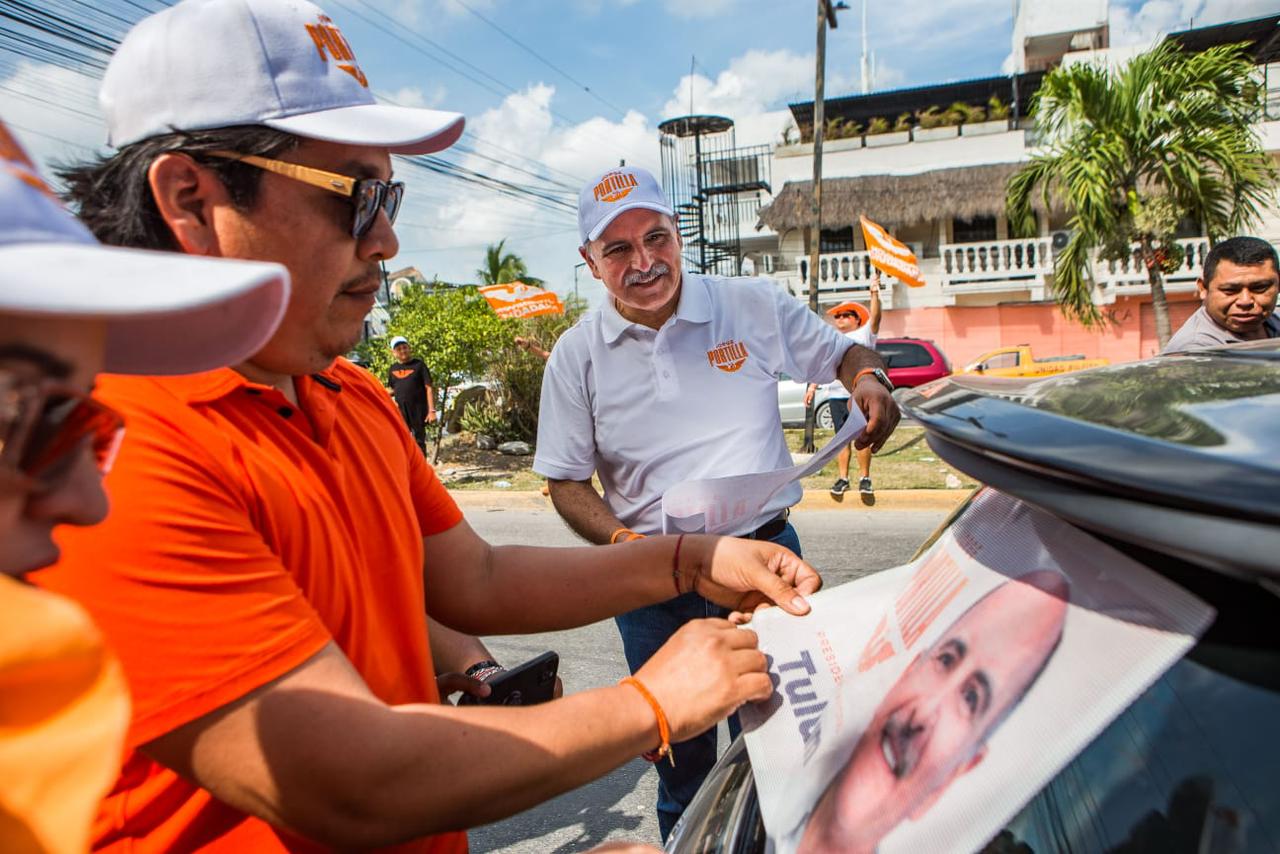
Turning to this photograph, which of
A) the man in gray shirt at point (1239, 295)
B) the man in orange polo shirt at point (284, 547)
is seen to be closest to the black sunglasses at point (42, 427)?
the man in orange polo shirt at point (284, 547)

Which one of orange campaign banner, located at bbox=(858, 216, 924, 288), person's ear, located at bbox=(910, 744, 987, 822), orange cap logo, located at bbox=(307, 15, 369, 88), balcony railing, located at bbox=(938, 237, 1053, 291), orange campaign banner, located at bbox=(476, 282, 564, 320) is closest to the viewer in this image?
person's ear, located at bbox=(910, 744, 987, 822)

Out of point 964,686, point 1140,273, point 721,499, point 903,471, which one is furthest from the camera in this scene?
point 1140,273

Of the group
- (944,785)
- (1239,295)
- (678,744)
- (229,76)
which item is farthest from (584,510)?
(1239,295)

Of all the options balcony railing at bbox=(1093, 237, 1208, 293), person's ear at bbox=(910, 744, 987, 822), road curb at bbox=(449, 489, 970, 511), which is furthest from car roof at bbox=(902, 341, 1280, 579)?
balcony railing at bbox=(1093, 237, 1208, 293)

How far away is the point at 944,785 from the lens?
940mm

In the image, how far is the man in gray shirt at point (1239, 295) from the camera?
4457 mm

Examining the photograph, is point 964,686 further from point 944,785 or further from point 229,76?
point 229,76

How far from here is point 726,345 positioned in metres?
2.76

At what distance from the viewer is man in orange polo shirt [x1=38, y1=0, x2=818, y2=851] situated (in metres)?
1.02

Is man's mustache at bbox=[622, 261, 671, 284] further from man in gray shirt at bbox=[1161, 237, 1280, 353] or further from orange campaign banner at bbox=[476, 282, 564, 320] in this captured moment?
orange campaign banner at bbox=[476, 282, 564, 320]

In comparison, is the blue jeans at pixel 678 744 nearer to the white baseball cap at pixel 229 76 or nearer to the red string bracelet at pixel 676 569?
the red string bracelet at pixel 676 569

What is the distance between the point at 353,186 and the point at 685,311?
4.86ft

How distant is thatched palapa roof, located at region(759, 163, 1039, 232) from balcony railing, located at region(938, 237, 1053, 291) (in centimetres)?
103

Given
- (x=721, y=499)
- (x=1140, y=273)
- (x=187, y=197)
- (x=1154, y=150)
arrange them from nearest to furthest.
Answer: (x=187, y=197)
(x=721, y=499)
(x=1154, y=150)
(x=1140, y=273)
